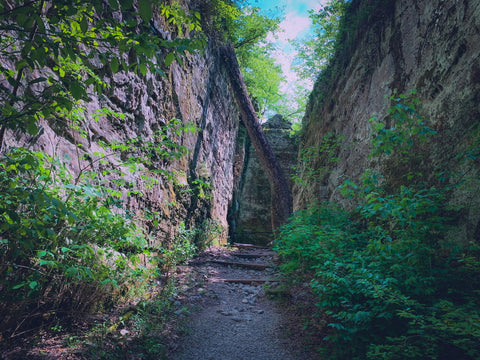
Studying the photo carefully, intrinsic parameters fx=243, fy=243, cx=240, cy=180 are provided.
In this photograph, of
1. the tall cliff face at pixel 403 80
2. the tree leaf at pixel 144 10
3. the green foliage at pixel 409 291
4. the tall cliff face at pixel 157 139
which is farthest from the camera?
the tall cliff face at pixel 157 139

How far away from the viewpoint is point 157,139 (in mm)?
4250

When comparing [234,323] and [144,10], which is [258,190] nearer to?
[234,323]

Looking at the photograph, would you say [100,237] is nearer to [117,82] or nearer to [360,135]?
[117,82]

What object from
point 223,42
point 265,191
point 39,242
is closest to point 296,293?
point 39,242

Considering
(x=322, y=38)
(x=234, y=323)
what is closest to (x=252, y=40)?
(x=322, y=38)

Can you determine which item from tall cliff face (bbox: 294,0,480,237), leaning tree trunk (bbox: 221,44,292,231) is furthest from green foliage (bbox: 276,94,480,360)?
leaning tree trunk (bbox: 221,44,292,231)

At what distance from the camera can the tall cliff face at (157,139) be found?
256 cm

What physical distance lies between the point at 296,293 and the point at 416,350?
7.36 ft

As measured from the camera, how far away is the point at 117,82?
3314 millimetres

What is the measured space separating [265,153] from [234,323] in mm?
5152

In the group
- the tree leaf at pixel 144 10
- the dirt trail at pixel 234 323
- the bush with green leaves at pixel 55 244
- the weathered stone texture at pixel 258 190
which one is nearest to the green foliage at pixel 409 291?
the dirt trail at pixel 234 323

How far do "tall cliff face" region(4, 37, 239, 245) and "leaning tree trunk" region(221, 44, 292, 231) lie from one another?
1.69ft

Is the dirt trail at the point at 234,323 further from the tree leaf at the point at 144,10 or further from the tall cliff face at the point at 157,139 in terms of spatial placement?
the tree leaf at the point at 144,10

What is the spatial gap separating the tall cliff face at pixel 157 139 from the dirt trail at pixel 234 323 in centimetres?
132
